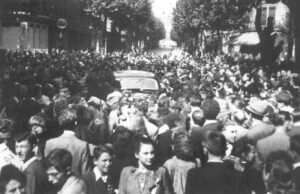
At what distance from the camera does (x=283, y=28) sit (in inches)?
2143

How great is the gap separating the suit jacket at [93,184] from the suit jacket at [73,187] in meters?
0.21

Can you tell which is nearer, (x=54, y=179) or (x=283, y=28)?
(x=54, y=179)

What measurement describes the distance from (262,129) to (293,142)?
648 millimetres

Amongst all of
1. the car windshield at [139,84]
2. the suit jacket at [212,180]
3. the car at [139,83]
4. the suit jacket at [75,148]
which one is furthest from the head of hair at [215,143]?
the car windshield at [139,84]

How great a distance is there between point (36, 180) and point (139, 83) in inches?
347

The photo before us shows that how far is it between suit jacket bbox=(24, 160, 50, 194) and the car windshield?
8510 millimetres

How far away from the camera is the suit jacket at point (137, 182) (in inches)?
188

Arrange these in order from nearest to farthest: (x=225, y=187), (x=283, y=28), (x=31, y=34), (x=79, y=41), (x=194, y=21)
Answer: (x=225, y=187) → (x=31, y=34) → (x=194, y=21) → (x=283, y=28) → (x=79, y=41)

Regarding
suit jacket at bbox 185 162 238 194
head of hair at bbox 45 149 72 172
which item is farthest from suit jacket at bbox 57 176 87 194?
suit jacket at bbox 185 162 238 194

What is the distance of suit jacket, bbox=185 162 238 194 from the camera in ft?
14.9

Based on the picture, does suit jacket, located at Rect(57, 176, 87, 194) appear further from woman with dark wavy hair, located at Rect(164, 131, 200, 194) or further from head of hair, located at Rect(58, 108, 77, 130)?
head of hair, located at Rect(58, 108, 77, 130)

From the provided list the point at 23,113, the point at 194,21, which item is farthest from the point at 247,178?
the point at 194,21

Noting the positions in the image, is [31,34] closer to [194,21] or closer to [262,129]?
[194,21]

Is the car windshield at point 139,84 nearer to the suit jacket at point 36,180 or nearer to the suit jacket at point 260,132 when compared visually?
the suit jacket at point 260,132
